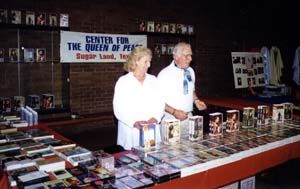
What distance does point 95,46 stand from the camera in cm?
541

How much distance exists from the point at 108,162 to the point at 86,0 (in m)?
3.91

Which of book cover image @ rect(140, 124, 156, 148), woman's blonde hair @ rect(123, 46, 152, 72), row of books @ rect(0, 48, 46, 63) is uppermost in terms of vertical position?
row of books @ rect(0, 48, 46, 63)

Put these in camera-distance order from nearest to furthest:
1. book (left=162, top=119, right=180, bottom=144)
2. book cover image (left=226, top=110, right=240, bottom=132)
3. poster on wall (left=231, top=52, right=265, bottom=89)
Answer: book (left=162, top=119, right=180, bottom=144)
book cover image (left=226, top=110, right=240, bottom=132)
poster on wall (left=231, top=52, right=265, bottom=89)

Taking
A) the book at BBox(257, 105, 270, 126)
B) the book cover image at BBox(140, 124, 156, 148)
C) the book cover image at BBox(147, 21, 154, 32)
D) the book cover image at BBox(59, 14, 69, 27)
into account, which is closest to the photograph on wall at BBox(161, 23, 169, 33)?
the book cover image at BBox(147, 21, 154, 32)

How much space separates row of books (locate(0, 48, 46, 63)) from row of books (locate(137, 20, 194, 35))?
191 centimetres

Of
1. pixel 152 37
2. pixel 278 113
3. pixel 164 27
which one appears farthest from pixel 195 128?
pixel 164 27

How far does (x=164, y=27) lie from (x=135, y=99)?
12.2ft

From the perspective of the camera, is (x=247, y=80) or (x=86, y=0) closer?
(x=86, y=0)

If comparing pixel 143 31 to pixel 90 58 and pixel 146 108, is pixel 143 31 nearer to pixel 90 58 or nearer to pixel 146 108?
pixel 90 58

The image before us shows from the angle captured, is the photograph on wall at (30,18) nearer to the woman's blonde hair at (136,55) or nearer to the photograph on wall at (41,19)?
the photograph on wall at (41,19)

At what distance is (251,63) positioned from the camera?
7.63 metres

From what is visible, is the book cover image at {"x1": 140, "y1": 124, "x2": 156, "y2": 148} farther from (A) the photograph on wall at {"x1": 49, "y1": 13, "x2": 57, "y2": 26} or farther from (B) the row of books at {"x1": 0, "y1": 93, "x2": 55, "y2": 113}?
(A) the photograph on wall at {"x1": 49, "y1": 13, "x2": 57, "y2": 26}

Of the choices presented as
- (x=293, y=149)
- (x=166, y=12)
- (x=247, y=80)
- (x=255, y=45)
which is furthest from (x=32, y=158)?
(x=255, y=45)

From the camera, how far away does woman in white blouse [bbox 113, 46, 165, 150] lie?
2996mm
